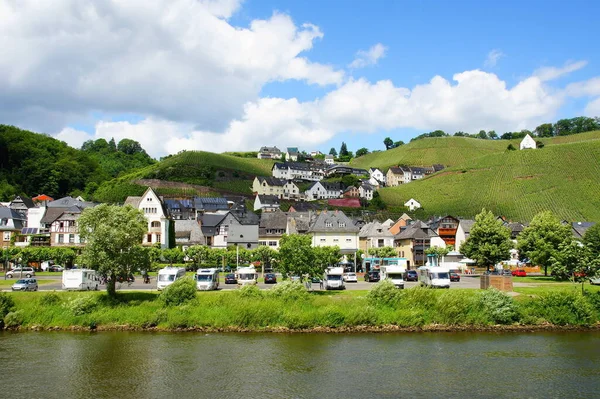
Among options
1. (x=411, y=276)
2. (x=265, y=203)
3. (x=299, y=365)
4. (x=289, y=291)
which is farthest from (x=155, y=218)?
(x=265, y=203)

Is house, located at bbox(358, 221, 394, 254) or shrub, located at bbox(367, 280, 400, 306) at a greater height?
house, located at bbox(358, 221, 394, 254)

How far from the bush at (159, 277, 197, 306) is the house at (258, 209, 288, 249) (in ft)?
166

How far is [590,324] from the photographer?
3862 cm

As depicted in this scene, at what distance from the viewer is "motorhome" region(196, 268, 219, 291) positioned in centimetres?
4575

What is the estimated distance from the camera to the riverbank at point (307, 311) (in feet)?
124

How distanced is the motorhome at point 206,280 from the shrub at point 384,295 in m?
15.0

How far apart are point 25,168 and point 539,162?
523 feet

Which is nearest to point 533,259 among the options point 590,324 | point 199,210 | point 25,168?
point 590,324

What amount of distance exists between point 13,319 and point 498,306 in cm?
3693

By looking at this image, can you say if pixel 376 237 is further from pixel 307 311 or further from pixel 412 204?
pixel 412 204

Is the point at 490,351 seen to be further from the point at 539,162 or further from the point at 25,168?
the point at 25,168

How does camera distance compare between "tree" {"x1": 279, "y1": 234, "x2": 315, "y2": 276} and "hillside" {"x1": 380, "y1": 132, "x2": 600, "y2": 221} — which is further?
"hillside" {"x1": 380, "y1": 132, "x2": 600, "y2": 221}

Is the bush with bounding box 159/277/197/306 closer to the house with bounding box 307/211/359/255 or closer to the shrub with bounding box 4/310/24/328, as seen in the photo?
the shrub with bounding box 4/310/24/328

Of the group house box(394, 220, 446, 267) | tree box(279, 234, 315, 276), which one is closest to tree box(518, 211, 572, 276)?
house box(394, 220, 446, 267)
